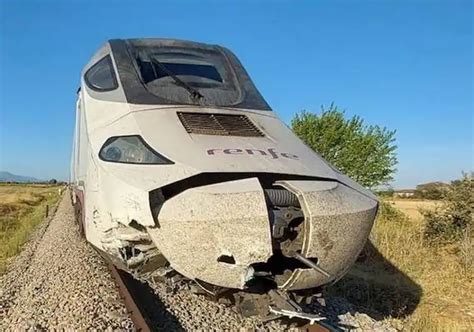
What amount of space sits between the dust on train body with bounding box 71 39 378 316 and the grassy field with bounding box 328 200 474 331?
124 inches

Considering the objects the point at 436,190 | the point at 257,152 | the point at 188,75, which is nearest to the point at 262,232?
the point at 257,152

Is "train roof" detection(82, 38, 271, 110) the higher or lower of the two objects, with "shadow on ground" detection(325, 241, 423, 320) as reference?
higher

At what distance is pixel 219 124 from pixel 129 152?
40.3 inches

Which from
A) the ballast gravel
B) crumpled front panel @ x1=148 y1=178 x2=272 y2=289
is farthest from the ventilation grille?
the ballast gravel

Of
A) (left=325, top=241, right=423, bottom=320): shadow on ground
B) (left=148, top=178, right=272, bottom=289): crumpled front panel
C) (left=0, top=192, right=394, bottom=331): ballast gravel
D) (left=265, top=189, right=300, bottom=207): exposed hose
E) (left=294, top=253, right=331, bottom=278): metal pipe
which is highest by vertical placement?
(left=265, top=189, right=300, bottom=207): exposed hose

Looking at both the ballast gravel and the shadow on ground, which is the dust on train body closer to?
the ballast gravel

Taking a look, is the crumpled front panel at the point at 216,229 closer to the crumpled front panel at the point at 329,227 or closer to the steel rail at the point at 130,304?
the crumpled front panel at the point at 329,227

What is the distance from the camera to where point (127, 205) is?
431cm

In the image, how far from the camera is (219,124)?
210 inches

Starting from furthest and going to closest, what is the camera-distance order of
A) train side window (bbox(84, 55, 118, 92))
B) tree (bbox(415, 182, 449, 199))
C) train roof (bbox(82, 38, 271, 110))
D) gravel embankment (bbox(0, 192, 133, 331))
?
1. tree (bbox(415, 182, 449, 199))
2. train side window (bbox(84, 55, 118, 92))
3. train roof (bbox(82, 38, 271, 110))
4. gravel embankment (bbox(0, 192, 133, 331))

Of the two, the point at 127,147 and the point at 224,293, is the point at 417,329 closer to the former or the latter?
the point at 224,293

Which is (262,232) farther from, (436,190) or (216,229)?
(436,190)

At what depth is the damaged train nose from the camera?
13.4 ft

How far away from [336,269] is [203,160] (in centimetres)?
156
